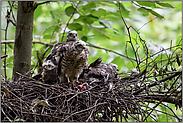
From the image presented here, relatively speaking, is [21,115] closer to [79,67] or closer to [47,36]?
[79,67]

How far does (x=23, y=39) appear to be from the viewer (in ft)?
7.93

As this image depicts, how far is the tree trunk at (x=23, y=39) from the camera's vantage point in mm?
2406

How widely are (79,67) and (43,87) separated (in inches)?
21.1

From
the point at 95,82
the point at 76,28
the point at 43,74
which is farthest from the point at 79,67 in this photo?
the point at 76,28

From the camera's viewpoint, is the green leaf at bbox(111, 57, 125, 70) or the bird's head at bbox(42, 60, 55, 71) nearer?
the bird's head at bbox(42, 60, 55, 71)

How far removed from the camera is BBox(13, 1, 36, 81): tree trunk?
2406 mm

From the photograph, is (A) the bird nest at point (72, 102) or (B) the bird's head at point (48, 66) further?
(B) the bird's head at point (48, 66)

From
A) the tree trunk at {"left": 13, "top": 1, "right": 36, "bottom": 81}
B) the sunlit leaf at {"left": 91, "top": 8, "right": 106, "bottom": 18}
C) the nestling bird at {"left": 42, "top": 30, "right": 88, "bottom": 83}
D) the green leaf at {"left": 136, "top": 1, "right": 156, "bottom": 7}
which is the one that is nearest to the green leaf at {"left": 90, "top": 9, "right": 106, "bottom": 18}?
the sunlit leaf at {"left": 91, "top": 8, "right": 106, "bottom": 18}

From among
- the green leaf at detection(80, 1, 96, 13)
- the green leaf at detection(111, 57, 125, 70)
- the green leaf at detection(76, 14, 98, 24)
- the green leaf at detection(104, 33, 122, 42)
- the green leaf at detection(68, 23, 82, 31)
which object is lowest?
the green leaf at detection(111, 57, 125, 70)

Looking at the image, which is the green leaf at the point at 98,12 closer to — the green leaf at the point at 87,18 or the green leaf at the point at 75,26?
the green leaf at the point at 87,18

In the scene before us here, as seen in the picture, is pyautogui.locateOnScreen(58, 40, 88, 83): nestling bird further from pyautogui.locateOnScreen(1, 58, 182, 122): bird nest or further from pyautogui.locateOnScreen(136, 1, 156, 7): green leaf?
pyautogui.locateOnScreen(136, 1, 156, 7): green leaf

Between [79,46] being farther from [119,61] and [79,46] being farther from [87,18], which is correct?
[119,61]

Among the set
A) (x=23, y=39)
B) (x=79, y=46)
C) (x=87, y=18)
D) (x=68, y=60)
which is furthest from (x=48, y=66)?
(x=87, y=18)

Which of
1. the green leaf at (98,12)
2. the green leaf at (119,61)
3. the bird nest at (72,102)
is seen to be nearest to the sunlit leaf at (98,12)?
the green leaf at (98,12)
